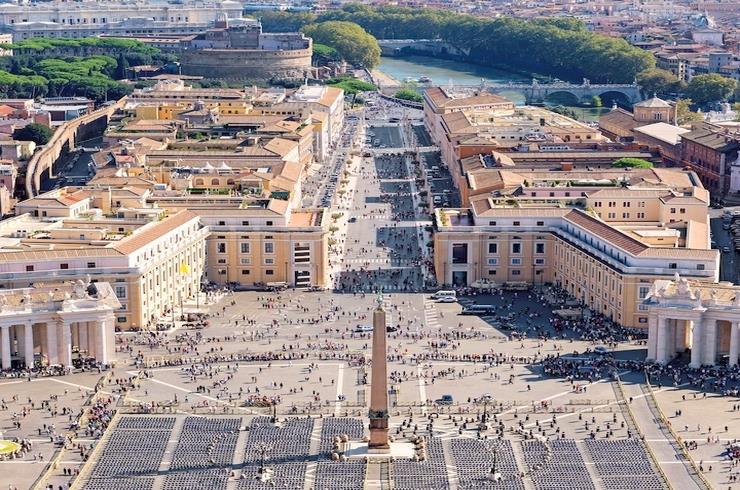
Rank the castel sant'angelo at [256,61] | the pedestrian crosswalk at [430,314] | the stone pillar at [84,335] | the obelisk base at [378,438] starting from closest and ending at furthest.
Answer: the obelisk base at [378,438], the stone pillar at [84,335], the pedestrian crosswalk at [430,314], the castel sant'angelo at [256,61]

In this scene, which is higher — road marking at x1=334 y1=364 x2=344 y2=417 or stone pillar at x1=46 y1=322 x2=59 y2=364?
stone pillar at x1=46 y1=322 x2=59 y2=364

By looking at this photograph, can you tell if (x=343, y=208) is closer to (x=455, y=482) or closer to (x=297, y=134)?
(x=297, y=134)

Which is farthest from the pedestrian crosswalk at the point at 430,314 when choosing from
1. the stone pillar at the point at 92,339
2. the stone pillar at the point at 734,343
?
the stone pillar at the point at 92,339

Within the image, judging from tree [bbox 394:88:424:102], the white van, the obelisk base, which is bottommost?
tree [bbox 394:88:424:102]

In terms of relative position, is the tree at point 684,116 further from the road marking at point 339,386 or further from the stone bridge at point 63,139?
the road marking at point 339,386

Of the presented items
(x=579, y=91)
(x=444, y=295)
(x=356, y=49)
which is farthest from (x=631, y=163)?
(x=356, y=49)

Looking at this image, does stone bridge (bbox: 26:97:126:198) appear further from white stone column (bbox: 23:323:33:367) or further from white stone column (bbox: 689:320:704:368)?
white stone column (bbox: 689:320:704:368)

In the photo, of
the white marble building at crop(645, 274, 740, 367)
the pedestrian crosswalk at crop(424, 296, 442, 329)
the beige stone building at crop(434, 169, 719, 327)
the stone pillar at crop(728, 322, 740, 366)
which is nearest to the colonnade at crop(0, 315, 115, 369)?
the pedestrian crosswalk at crop(424, 296, 442, 329)

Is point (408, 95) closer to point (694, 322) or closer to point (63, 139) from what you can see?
point (63, 139)
